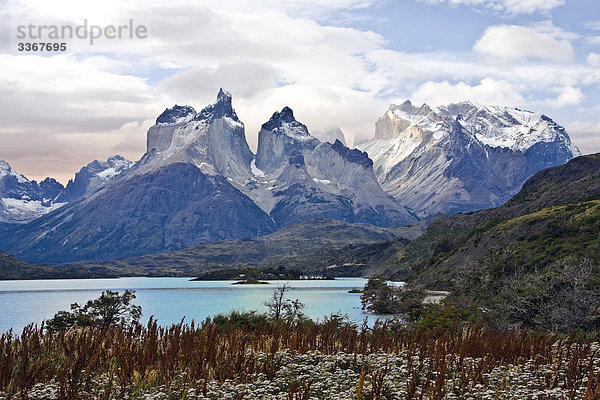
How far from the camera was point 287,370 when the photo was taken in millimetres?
17750

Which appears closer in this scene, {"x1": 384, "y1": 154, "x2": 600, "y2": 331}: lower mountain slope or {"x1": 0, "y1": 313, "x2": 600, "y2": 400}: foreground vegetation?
{"x1": 0, "y1": 313, "x2": 600, "y2": 400}: foreground vegetation

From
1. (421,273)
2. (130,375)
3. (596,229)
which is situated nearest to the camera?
(130,375)

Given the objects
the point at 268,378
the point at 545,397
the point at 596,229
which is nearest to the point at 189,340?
the point at 268,378

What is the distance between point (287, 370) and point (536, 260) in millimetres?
74086

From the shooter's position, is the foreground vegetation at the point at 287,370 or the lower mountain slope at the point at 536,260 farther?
the lower mountain slope at the point at 536,260

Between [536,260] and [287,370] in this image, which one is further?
[536,260]

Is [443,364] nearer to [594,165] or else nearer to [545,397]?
[545,397]

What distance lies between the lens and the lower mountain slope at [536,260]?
40.2m

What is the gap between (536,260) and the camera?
84500mm

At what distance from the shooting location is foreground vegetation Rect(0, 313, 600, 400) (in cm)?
1448

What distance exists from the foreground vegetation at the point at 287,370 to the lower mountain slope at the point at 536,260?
17.9 metres

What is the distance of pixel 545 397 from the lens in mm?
14047

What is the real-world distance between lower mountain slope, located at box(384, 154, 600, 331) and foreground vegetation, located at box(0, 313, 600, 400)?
1793 cm

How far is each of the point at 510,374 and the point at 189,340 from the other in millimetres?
10339
